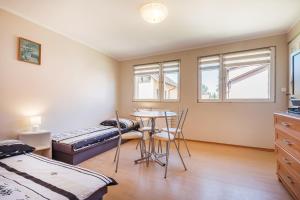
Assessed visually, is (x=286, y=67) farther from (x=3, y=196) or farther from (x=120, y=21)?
(x=3, y=196)

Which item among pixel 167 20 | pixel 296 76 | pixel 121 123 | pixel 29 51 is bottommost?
pixel 121 123

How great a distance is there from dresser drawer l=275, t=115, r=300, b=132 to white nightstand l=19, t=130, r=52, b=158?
11.0ft

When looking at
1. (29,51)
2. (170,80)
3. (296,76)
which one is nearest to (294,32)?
(296,76)

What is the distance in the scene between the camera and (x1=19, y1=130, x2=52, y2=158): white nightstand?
8.70ft

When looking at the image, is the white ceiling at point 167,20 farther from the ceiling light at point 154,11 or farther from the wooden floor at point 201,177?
the wooden floor at point 201,177

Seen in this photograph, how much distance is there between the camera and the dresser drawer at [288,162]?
5.24ft

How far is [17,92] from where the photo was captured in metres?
2.76

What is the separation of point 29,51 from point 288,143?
4.07 meters

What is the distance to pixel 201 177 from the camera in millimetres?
2236

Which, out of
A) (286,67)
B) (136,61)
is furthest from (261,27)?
(136,61)

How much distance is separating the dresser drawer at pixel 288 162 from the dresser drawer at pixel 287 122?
31cm

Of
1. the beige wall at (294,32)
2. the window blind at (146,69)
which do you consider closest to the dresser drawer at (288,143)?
the beige wall at (294,32)

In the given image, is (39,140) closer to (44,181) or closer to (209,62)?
(44,181)

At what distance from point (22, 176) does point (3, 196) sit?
0.34 meters
